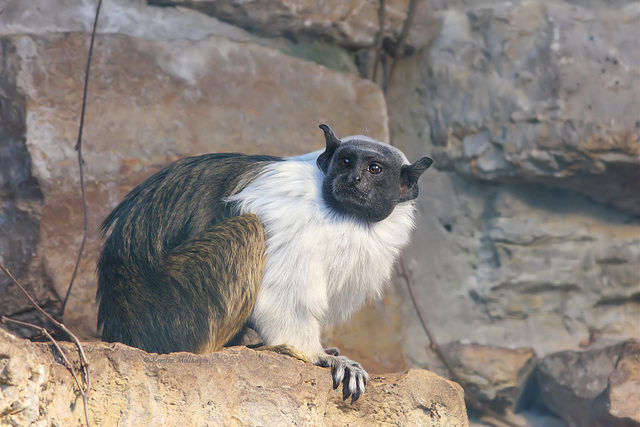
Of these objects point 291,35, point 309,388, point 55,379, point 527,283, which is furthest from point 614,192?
point 55,379

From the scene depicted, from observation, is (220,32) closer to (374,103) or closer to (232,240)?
(374,103)

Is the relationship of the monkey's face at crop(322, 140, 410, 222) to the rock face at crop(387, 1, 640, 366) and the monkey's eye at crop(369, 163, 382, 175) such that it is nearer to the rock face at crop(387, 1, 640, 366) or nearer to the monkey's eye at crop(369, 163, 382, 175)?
the monkey's eye at crop(369, 163, 382, 175)

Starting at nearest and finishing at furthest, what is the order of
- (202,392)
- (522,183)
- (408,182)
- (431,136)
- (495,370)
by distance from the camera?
(202,392) < (408,182) < (495,370) < (522,183) < (431,136)

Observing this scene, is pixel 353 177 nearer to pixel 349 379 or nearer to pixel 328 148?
pixel 328 148

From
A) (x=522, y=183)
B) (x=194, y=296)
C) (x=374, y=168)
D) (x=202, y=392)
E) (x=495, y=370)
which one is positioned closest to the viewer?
(x=202, y=392)

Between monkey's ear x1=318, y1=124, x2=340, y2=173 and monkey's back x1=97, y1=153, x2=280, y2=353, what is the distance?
341mm

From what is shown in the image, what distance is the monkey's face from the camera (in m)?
3.02

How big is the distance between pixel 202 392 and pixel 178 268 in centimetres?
60

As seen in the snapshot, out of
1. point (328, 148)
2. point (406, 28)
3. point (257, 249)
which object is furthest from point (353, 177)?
point (406, 28)

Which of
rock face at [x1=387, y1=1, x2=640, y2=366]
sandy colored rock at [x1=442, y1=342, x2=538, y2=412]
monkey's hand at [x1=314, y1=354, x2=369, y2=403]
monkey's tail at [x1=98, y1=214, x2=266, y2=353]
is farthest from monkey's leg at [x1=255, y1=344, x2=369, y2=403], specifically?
rock face at [x1=387, y1=1, x2=640, y2=366]

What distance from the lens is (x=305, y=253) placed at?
2.93 meters

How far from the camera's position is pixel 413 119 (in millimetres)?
4953

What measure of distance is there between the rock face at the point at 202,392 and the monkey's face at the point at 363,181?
2.27 ft

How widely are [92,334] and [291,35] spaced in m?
2.11
